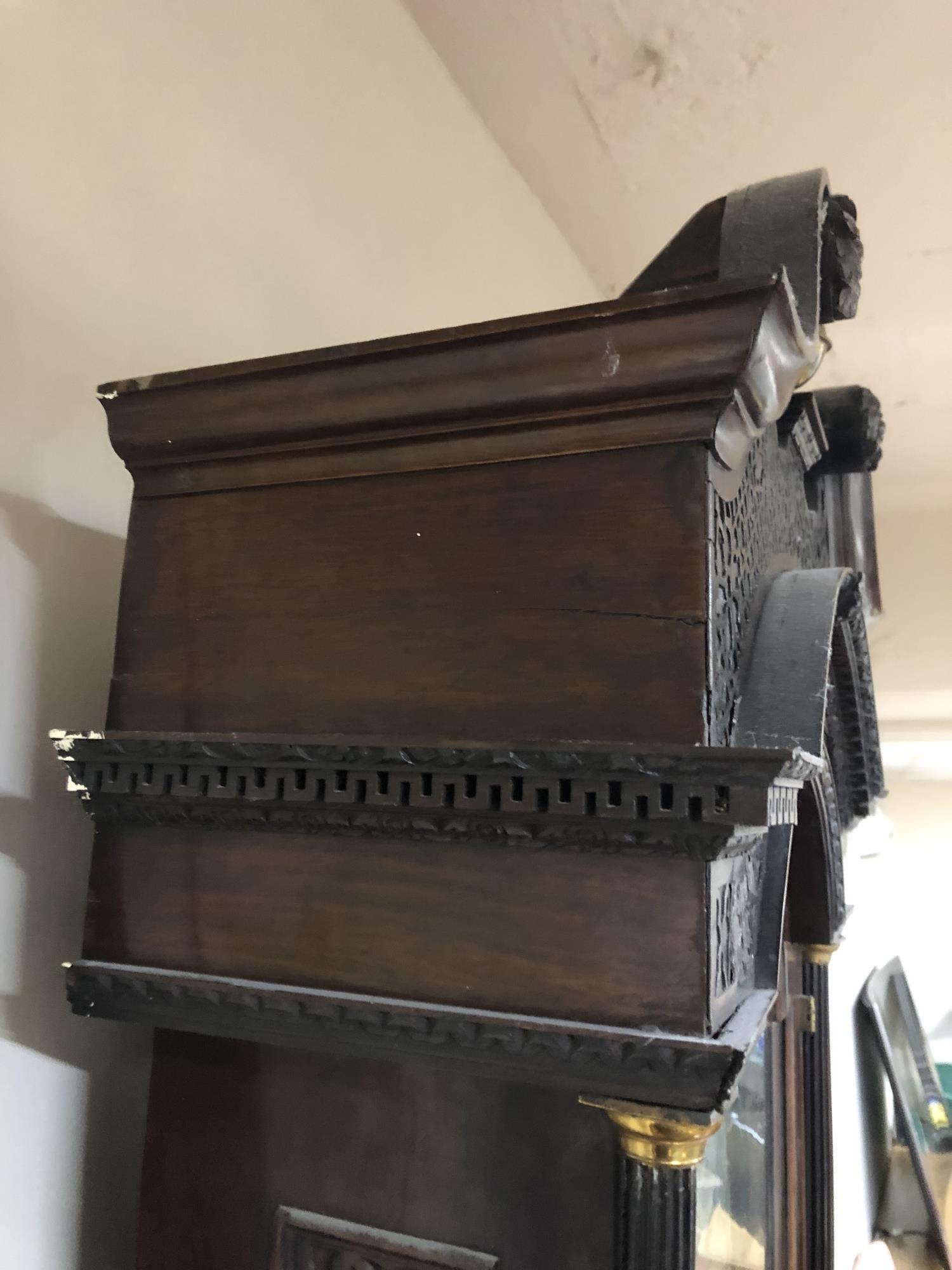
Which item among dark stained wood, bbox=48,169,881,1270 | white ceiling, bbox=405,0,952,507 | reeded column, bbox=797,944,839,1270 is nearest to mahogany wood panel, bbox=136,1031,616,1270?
dark stained wood, bbox=48,169,881,1270

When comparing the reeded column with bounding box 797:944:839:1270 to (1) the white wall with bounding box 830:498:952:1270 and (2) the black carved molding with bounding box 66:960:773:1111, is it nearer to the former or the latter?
(2) the black carved molding with bounding box 66:960:773:1111

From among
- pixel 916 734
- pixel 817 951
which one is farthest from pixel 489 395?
pixel 916 734

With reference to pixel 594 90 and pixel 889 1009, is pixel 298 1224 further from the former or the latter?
pixel 889 1009

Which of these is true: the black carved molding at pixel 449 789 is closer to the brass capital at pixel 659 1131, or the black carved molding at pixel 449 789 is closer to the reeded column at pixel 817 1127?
the brass capital at pixel 659 1131

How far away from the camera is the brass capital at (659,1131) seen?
0.42 meters

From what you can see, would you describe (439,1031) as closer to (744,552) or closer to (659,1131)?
(659,1131)

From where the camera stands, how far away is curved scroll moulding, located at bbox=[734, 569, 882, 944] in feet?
1.60

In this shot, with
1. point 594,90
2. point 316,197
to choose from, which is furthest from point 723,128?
point 316,197

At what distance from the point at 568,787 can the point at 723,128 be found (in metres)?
1.24

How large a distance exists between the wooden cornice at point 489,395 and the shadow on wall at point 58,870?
12 cm

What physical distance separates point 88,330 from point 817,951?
91cm

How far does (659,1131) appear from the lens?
17.1 inches

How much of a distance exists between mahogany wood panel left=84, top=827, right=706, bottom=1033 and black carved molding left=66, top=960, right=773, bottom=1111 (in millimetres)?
10

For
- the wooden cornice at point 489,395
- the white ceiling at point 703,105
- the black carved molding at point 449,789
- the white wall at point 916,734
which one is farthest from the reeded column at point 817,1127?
the white wall at point 916,734
